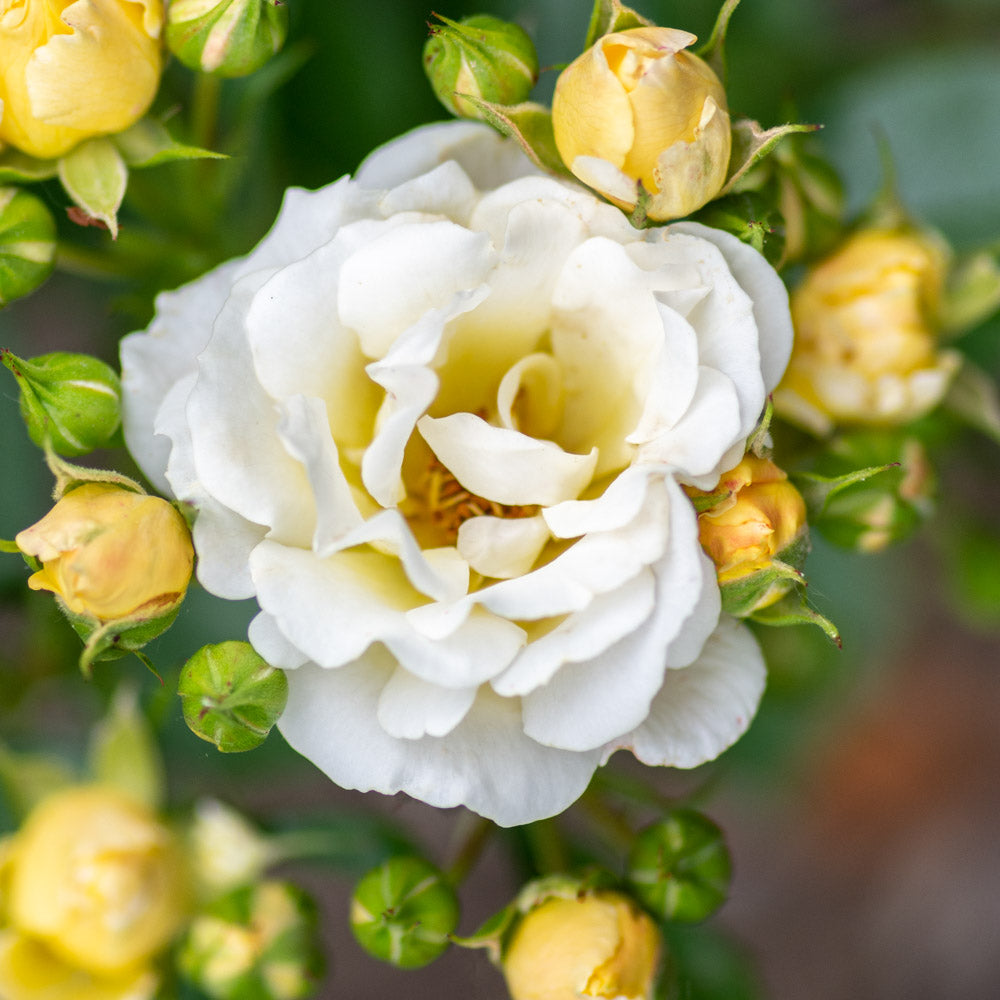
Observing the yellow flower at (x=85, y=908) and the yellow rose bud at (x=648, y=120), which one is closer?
the yellow rose bud at (x=648, y=120)

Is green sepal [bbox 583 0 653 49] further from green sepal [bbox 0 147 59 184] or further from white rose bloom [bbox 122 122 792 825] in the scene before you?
green sepal [bbox 0 147 59 184]

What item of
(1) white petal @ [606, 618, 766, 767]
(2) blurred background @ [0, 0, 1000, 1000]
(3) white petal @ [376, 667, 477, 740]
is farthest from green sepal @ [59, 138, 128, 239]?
(1) white petal @ [606, 618, 766, 767]

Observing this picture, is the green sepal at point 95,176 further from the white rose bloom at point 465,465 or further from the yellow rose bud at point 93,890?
the yellow rose bud at point 93,890

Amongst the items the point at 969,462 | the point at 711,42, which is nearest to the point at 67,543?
the point at 711,42

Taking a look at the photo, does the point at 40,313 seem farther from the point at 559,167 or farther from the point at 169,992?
the point at 559,167

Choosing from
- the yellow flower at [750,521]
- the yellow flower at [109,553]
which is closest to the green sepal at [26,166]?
the yellow flower at [109,553]
